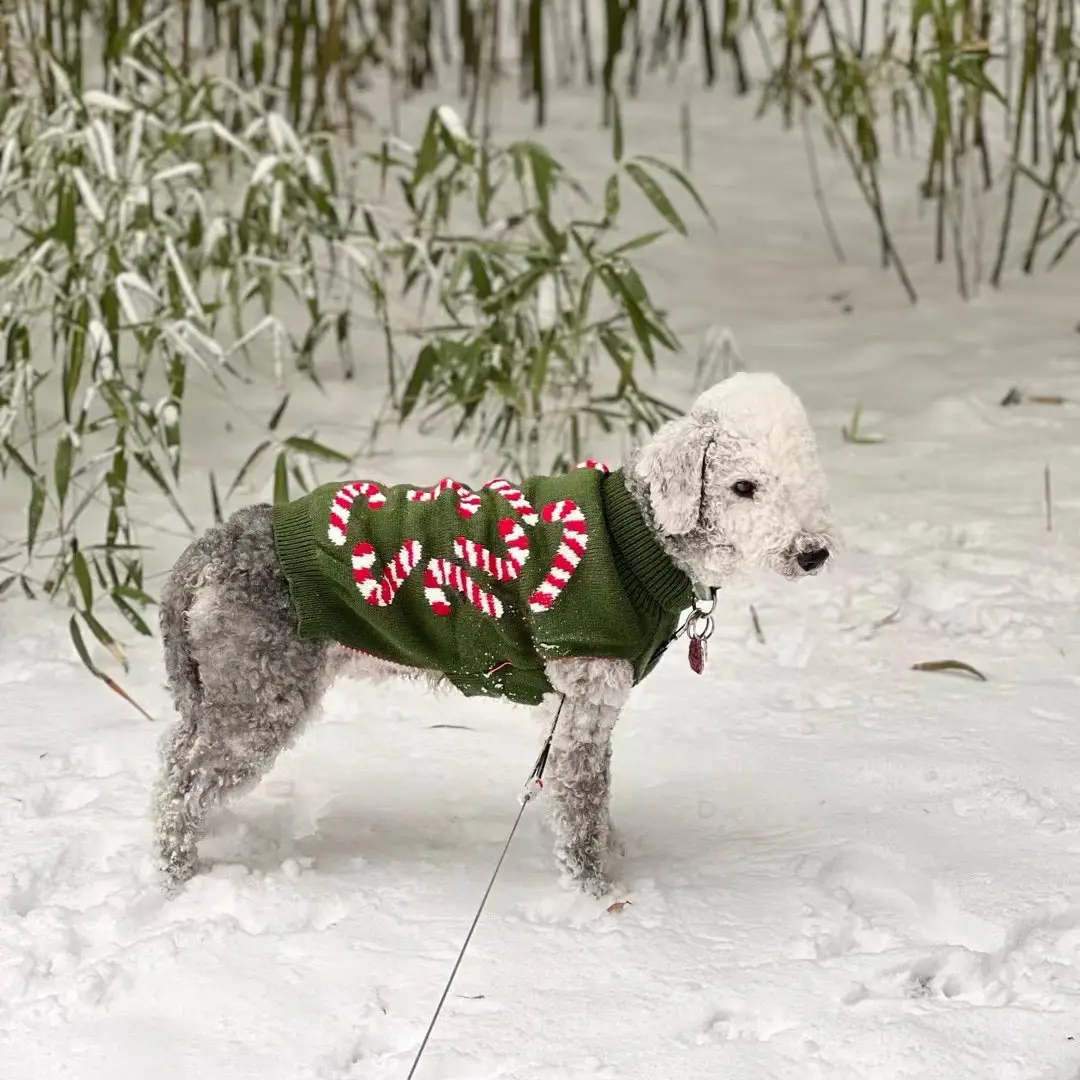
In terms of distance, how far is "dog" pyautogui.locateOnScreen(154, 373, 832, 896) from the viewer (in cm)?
213

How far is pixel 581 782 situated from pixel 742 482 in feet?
1.88

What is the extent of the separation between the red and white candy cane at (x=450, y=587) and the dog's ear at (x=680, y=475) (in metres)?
0.30

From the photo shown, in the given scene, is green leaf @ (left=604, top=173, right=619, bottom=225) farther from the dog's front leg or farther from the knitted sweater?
the dog's front leg

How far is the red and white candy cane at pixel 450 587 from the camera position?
86.9 inches

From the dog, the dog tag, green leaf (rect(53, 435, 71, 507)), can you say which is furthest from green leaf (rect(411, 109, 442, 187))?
Result: the dog tag

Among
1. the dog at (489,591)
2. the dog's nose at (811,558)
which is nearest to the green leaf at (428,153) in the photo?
the dog at (489,591)

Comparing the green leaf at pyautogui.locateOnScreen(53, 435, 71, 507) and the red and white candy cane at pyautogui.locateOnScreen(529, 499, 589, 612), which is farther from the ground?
the red and white candy cane at pyautogui.locateOnScreen(529, 499, 589, 612)

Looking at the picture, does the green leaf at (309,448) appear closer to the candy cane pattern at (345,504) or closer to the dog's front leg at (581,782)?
the candy cane pattern at (345,504)

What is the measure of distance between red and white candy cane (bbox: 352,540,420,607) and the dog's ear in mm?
391

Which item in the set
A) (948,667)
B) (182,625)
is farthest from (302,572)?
(948,667)

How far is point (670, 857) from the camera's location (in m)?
2.43

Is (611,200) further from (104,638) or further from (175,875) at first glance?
(175,875)

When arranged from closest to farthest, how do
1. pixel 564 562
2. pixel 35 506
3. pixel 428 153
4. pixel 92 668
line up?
pixel 564 562, pixel 92 668, pixel 35 506, pixel 428 153

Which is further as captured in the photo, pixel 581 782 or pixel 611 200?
pixel 611 200
